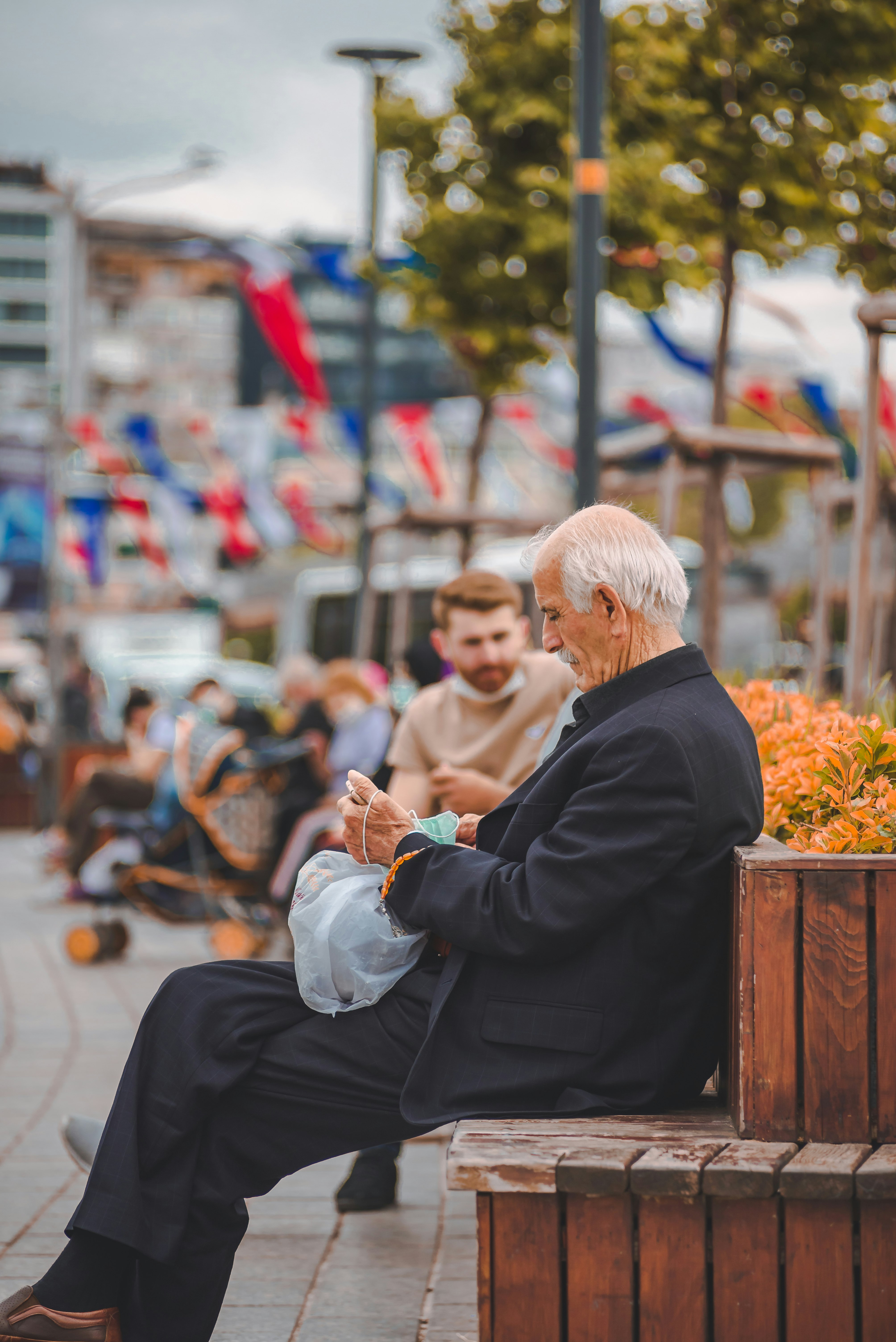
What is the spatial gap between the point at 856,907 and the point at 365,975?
0.91 metres

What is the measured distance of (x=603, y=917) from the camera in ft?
8.45

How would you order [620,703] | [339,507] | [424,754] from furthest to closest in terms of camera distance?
[339,507]
[424,754]
[620,703]

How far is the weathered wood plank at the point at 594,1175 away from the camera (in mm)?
2361

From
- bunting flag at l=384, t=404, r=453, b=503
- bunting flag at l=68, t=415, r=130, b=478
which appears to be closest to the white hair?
bunting flag at l=68, t=415, r=130, b=478

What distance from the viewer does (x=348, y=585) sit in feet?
90.3

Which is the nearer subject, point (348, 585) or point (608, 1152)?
point (608, 1152)

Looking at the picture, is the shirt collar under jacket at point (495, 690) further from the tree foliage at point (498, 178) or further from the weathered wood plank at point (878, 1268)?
the tree foliage at point (498, 178)

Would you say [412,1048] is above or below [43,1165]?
above

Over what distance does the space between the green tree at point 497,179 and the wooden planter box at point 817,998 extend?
29.1 feet

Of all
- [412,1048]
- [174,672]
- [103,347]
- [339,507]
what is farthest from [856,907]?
[103,347]

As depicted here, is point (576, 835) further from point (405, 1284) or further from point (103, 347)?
point (103, 347)

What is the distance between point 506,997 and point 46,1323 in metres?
0.99

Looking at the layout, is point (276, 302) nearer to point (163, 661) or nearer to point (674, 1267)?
point (674, 1267)

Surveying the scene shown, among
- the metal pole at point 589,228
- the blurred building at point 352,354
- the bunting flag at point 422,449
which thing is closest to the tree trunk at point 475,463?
the bunting flag at point 422,449
